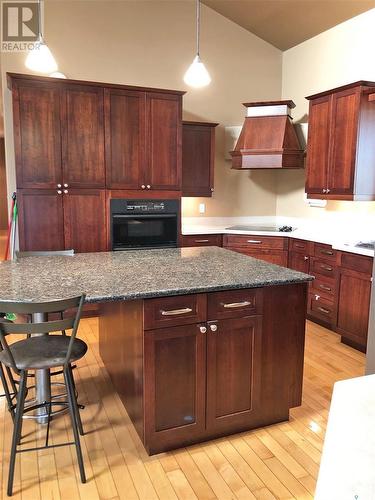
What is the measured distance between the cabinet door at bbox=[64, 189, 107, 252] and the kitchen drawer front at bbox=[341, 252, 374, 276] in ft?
7.84

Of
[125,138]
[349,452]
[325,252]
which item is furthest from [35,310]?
[325,252]

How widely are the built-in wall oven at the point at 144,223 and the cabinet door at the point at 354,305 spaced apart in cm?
187

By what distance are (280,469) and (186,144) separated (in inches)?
148

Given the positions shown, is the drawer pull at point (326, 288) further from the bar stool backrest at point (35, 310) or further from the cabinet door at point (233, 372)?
the bar stool backrest at point (35, 310)

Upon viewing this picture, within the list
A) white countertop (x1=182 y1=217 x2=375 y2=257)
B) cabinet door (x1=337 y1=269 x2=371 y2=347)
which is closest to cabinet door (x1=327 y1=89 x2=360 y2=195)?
white countertop (x1=182 y1=217 x2=375 y2=257)

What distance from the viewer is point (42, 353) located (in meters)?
2.00

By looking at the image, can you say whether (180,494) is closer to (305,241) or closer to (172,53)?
(305,241)

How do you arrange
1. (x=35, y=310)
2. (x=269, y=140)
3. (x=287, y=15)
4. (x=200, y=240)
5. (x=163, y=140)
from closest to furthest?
(x=35, y=310)
(x=163, y=140)
(x=287, y=15)
(x=269, y=140)
(x=200, y=240)

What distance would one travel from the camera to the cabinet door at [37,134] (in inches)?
153

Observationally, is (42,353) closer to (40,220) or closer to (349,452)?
(349,452)

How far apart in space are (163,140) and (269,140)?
1.27m

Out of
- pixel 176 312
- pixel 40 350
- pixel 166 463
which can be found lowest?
pixel 166 463

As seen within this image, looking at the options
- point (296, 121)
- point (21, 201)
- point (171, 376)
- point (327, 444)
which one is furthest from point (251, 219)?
point (327, 444)

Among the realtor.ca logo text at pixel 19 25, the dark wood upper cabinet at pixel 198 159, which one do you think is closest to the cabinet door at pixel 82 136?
the realtor.ca logo text at pixel 19 25
